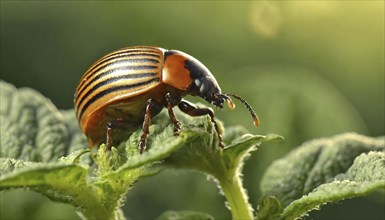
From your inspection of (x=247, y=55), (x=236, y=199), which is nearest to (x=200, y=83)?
(x=236, y=199)

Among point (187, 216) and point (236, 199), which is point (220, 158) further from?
point (187, 216)

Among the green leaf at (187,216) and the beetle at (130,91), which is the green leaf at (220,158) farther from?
the beetle at (130,91)

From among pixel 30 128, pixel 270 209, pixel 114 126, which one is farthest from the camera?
pixel 30 128

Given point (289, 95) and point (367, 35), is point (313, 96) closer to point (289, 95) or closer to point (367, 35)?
point (289, 95)

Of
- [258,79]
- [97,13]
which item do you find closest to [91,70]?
[258,79]

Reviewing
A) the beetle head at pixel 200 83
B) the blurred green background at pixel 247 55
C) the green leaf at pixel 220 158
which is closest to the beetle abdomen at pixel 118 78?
the beetle head at pixel 200 83

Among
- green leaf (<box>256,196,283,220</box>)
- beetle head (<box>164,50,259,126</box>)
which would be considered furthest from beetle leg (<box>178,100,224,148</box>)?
green leaf (<box>256,196,283,220</box>)
